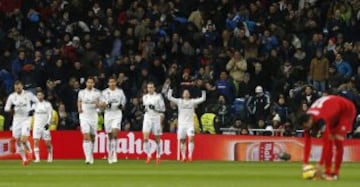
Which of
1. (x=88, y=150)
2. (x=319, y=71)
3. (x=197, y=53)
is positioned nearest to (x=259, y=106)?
(x=319, y=71)

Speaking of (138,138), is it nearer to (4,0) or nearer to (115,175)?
(4,0)

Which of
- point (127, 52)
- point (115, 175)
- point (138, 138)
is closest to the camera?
point (115, 175)

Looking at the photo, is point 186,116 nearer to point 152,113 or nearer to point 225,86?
point 152,113

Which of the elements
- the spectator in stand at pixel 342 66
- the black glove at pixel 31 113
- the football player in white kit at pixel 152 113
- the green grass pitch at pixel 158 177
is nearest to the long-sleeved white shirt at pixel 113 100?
the football player in white kit at pixel 152 113

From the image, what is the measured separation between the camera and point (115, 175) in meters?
28.0

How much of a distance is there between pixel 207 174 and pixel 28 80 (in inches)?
632

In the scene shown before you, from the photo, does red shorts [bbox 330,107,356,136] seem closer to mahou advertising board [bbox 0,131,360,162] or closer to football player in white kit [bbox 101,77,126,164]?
football player in white kit [bbox 101,77,126,164]

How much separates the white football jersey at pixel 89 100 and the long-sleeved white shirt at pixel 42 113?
2416mm

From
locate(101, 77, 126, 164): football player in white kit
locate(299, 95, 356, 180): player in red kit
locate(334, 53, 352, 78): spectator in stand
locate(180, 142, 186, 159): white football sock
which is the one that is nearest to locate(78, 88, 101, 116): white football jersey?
locate(101, 77, 126, 164): football player in white kit

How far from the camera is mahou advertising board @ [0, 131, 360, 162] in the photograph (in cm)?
4084

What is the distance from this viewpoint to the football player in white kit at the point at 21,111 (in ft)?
125

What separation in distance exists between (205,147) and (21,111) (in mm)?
7262

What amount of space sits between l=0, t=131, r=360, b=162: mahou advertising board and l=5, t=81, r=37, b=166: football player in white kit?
3795 mm

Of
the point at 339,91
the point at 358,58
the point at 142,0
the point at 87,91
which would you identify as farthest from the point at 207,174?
the point at 142,0
